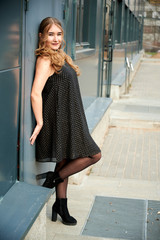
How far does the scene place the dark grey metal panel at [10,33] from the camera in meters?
2.67

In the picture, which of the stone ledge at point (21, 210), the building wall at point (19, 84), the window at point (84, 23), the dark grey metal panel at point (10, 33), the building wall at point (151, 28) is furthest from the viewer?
the building wall at point (151, 28)

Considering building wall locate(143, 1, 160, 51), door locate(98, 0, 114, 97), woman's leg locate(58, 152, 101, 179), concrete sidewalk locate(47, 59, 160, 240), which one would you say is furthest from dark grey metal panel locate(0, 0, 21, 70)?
building wall locate(143, 1, 160, 51)

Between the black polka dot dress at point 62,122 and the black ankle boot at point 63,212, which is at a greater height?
the black polka dot dress at point 62,122

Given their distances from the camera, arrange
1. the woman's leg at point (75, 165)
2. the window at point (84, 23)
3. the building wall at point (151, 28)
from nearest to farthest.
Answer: the woman's leg at point (75, 165) < the window at point (84, 23) < the building wall at point (151, 28)

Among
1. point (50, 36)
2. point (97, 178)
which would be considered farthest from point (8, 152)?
point (97, 178)

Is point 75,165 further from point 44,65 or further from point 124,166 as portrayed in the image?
point 124,166

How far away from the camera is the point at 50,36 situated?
334 cm

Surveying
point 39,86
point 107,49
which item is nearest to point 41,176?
point 39,86

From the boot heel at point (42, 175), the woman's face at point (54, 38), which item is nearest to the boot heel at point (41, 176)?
the boot heel at point (42, 175)

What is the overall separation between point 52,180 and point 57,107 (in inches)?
27.0

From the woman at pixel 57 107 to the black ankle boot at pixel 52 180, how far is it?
14 centimetres

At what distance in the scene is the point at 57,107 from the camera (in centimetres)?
338

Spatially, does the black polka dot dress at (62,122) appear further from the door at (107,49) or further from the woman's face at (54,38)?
the door at (107,49)

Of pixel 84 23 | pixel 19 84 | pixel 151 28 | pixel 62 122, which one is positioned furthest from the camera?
pixel 151 28
